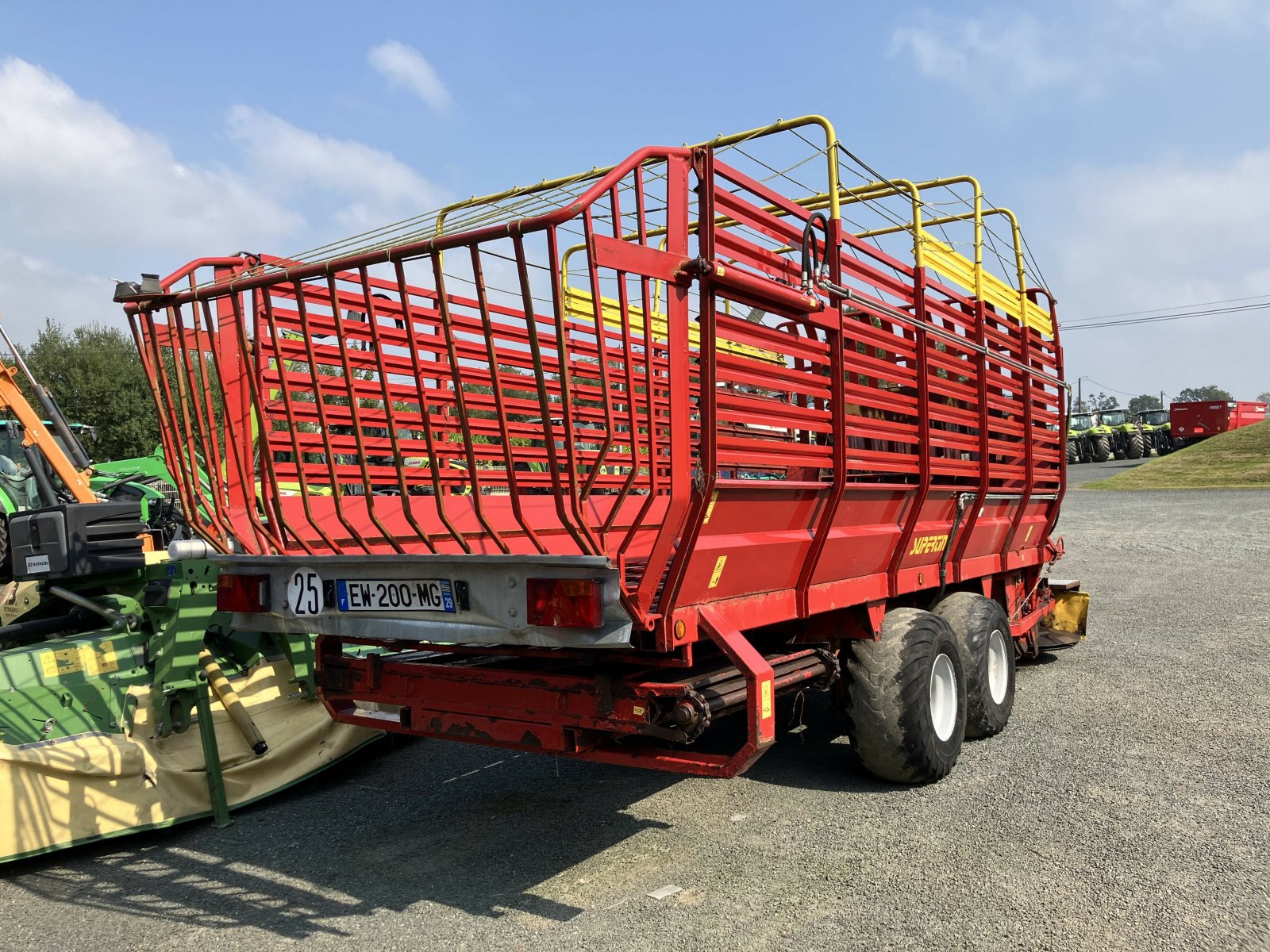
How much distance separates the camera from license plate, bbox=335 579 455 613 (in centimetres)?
349

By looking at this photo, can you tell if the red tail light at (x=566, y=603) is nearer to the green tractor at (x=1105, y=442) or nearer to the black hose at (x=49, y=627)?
the black hose at (x=49, y=627)

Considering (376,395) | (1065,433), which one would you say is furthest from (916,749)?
(1065,433)

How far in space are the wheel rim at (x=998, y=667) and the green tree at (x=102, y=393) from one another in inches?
1092

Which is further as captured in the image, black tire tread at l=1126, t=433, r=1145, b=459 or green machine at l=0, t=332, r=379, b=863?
black tire tread at l=1126, t=433, r=1145, b=459

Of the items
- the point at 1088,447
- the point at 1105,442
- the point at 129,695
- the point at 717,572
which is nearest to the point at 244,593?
the point at 129,695

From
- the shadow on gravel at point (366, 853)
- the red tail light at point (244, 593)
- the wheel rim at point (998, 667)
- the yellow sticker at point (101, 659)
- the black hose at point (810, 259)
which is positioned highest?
the black hose at point (810, 259)

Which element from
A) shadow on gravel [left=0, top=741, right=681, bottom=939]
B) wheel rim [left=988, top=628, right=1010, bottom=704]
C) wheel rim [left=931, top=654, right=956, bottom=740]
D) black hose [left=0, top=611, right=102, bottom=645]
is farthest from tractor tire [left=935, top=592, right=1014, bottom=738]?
black hose [left=0, top=611, right=102, bottom=645]

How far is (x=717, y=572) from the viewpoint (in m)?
3.48

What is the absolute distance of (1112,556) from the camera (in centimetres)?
1398

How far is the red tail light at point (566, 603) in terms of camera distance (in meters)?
3.08

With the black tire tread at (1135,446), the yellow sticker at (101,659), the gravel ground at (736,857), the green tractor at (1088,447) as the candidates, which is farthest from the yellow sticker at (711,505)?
the black tire tread at (1135,446)

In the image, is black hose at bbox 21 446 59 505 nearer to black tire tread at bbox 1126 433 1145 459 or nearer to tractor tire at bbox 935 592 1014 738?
tractor tire at bbox 935 592 1014 738

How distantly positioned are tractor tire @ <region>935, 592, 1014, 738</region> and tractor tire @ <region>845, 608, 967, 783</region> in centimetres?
57

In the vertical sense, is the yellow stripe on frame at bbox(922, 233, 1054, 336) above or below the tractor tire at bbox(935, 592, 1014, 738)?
above
